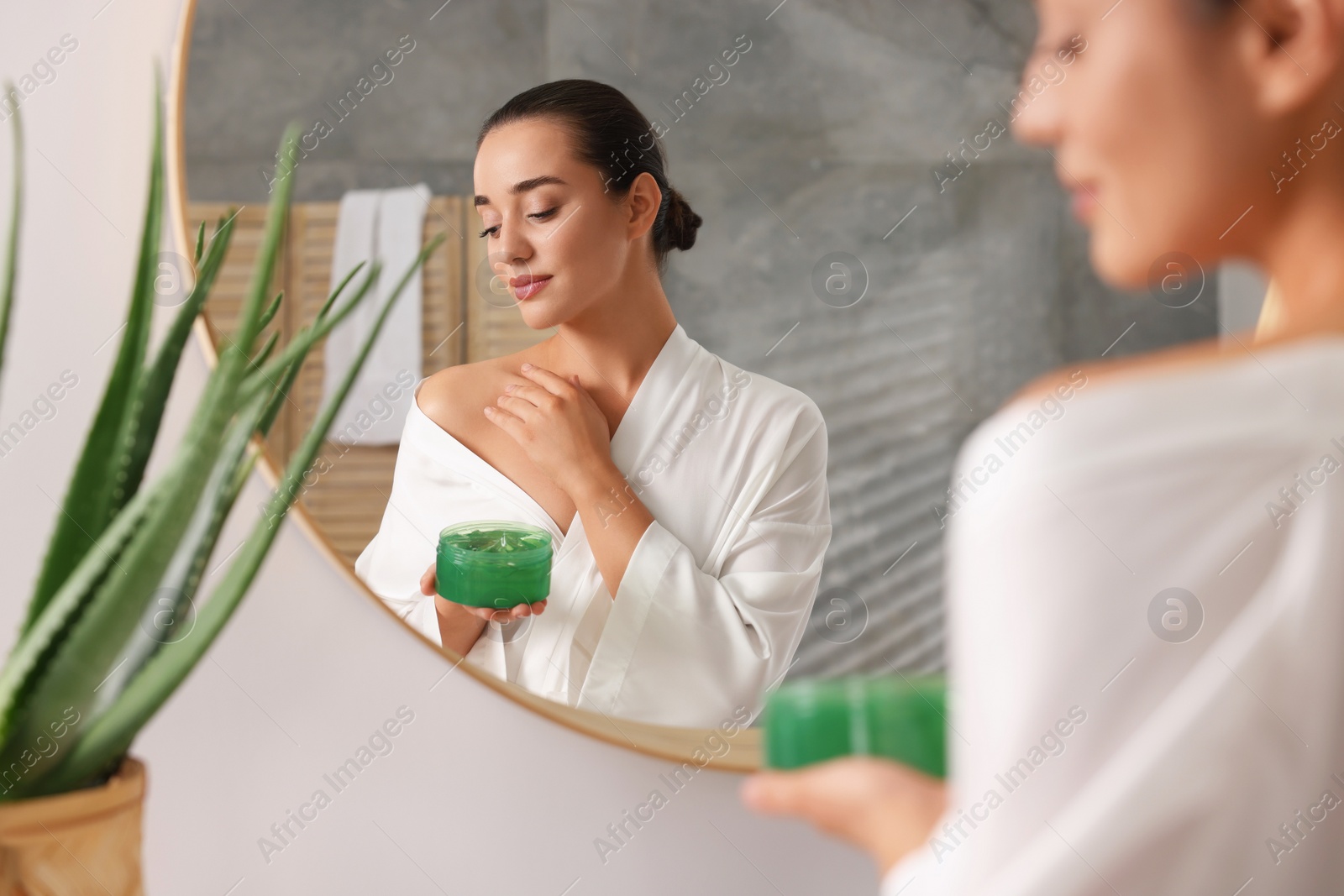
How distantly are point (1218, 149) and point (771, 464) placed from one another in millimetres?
383

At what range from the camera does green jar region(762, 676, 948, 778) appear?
0.36 meters

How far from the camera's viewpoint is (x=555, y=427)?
2.14 ft

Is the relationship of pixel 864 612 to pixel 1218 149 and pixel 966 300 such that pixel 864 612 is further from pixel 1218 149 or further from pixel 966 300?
pixel 1218 149

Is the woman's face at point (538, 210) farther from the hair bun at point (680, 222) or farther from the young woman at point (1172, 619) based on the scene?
the young woman at point (1172, 619)

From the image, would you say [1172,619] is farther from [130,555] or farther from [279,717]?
[279,717]

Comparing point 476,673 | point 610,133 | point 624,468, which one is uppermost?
point 610,133

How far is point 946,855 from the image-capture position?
0.28 metres

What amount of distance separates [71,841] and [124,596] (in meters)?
0.12

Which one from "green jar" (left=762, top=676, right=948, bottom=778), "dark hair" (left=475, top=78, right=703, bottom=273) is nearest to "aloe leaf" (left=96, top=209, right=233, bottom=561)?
"dark hair" (left=475, top=78, right=703, bottom=273)

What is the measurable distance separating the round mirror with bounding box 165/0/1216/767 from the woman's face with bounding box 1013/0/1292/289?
0.33 m

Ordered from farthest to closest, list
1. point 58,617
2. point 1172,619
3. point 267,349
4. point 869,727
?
1. point 267,349
2. point 58,617
3. point 869,727
4. point 1172,619

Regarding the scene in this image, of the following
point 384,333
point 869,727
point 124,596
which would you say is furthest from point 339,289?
point 869,727

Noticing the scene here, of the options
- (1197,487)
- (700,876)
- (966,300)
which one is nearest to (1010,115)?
(966,300)

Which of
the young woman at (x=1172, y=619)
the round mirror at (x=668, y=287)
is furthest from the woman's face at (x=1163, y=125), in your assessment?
the round mirror at (x=668, y=287)
